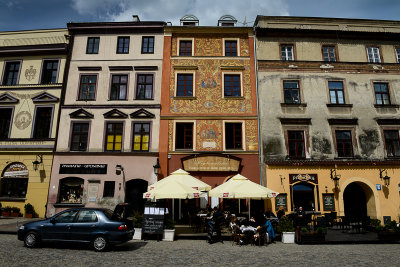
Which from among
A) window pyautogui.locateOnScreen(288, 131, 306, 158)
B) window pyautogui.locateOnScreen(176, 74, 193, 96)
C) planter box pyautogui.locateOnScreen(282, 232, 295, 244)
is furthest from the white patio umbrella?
window pyautogui.locateOnScreen(176, 74, 193, 96)

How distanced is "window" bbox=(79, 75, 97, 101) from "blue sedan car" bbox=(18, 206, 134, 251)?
11471 millimetres

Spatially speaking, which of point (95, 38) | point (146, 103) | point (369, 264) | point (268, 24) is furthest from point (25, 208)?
point (268, 24)

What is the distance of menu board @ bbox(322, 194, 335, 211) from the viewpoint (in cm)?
1694

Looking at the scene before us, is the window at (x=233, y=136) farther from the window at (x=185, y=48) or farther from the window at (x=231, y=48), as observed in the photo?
the window at (x=185, y=48)

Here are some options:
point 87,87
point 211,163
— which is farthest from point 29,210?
point 211,163

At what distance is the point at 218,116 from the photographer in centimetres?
1834

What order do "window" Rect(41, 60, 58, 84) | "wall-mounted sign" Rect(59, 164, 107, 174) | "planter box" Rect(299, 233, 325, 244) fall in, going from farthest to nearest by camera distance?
"window" Rect(41, 60, 58, 84)
"wall-mounted sign" Rect(59, 164, 107, 174)
"planter box" Rect(299, 233, 325, 244)

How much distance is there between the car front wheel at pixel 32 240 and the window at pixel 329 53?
21.3 m

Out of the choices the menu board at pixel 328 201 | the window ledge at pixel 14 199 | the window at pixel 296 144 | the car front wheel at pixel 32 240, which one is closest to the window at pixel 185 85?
the window at pixel 296 144

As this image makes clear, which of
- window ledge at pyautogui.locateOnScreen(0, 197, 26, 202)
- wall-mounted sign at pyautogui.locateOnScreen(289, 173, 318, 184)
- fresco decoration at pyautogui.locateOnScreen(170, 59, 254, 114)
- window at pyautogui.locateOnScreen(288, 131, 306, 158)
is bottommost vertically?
window ledge at pyautogui.locateOnScreen(0, 197, 26, 202)

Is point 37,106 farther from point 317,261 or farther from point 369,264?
point 369,264

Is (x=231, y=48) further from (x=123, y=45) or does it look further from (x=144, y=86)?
(x=123, y=45)

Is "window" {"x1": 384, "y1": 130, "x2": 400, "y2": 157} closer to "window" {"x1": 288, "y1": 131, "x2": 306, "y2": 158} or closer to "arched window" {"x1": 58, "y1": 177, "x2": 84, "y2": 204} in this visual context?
"window" {"x1": 288, "y1": 131, "x2": 306, "y2": 158}

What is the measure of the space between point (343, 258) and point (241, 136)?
34.5ft
